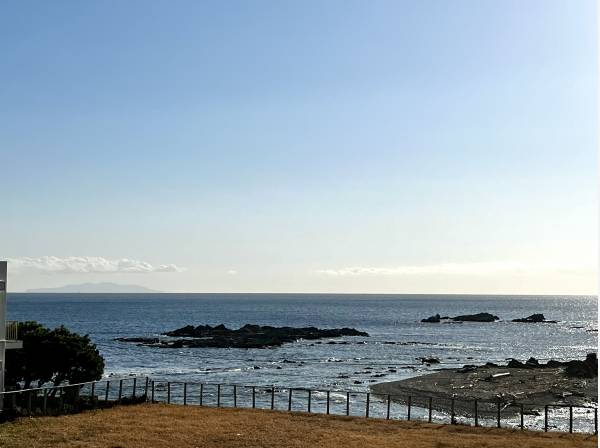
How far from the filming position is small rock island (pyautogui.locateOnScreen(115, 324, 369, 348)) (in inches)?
4437

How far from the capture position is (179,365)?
8619 cm

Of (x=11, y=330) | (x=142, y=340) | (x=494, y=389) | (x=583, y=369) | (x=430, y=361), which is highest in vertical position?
(x=11, y=330)

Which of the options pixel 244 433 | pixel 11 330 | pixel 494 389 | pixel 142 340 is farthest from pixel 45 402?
pixel 142 340

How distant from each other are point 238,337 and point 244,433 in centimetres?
9748

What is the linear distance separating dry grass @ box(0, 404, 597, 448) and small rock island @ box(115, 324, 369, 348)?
79.6 metres

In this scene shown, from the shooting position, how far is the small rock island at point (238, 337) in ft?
370

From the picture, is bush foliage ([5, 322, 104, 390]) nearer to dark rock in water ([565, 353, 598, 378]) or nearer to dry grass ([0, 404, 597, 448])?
dry grass ([0, 404, 597, 448])

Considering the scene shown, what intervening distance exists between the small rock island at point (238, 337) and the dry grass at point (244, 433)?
79.6 m

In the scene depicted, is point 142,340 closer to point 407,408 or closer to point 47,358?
point 407,408

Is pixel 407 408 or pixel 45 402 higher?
pixel 45 402

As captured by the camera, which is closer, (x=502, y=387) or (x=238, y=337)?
(x=502, y=387)

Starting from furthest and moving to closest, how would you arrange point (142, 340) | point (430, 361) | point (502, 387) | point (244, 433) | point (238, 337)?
point (238, 337) → point (142, 340) → point (430, 361) → point (502, 387) → point (244, 433)

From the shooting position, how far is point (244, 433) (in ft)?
91.5

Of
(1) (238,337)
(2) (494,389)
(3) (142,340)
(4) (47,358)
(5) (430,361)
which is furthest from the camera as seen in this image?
(1) (238,337)
